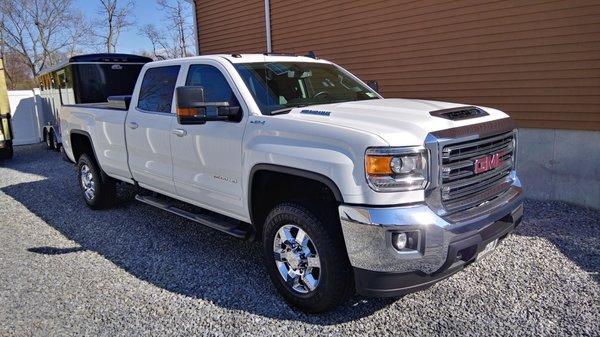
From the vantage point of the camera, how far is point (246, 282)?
13.0ft

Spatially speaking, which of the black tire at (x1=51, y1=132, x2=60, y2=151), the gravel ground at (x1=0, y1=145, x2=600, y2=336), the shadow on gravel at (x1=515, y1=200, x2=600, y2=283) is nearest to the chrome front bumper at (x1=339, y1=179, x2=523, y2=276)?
the gravel ground at (x1=0, y1=145, x2=600, y2=336)

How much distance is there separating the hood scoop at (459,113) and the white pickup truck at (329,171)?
19 mm

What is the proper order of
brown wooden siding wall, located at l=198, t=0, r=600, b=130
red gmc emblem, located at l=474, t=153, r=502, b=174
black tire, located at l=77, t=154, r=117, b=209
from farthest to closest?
black tire, located at l=77, t=154, r=117, b=209 < brown wooden siding wall, located at l=198, t=0, r=600, b=130 < red gmc emblem, located at l=474, t=153, r=502, b=174

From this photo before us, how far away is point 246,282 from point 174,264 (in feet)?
2.94

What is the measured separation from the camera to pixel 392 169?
9.30ft

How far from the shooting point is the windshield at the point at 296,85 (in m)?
3.89

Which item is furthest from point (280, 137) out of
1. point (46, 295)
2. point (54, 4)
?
point (54, 4)

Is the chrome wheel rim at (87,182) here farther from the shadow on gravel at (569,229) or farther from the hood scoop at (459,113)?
the shadow on gravel at (569,229)

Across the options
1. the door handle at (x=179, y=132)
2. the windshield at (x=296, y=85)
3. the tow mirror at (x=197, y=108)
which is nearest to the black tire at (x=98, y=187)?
the door handle at (x=179, y=132)

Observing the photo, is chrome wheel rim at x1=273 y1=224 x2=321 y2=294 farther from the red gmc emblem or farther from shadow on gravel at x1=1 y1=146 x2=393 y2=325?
the red gmc emblem

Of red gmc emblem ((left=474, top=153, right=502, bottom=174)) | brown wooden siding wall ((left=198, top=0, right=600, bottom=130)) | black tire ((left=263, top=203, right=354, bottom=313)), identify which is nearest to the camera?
black tire ((left=263, top=203, right=354, bottom=313))

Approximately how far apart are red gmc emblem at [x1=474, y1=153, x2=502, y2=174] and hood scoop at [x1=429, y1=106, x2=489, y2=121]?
326mm

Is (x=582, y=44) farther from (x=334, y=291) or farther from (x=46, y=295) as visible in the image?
(x=46, y=295)

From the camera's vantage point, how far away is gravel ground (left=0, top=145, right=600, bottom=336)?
3234mm
